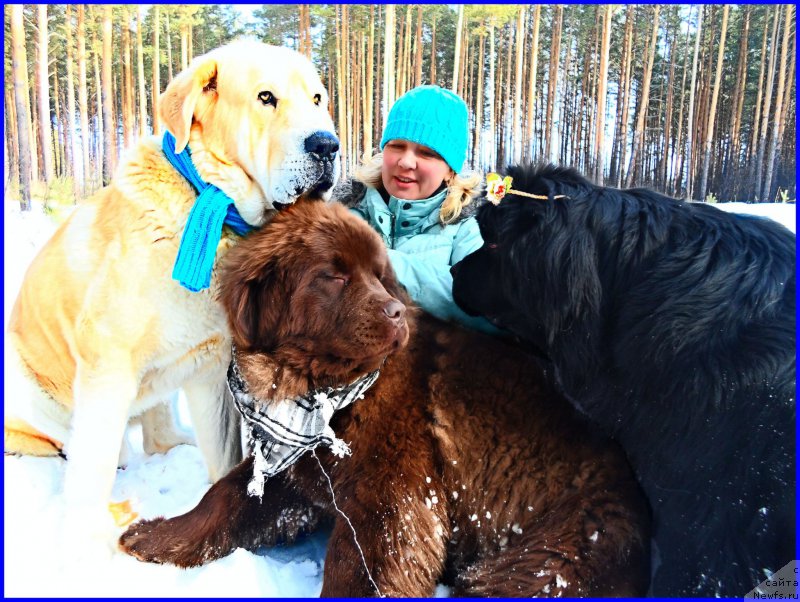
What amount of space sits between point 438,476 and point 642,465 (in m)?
0.61

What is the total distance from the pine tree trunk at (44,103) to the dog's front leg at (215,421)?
4.23 m

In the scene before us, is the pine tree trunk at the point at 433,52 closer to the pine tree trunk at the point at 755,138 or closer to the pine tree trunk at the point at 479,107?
the pine tree trunk at the point at 479,107

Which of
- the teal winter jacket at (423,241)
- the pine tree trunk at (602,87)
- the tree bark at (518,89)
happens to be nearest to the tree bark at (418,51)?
the tree bark at (518,89)

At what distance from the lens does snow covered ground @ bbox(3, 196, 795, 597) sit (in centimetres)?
155

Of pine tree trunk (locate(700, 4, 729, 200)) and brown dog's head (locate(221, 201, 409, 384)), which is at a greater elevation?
pine tree trunk (locate(700, 4, 729, 200))

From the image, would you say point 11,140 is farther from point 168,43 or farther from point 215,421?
point 215,421

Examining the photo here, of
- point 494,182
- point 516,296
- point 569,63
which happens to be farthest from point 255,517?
point 569,63

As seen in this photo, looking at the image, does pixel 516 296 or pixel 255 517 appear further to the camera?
pixel 255 517

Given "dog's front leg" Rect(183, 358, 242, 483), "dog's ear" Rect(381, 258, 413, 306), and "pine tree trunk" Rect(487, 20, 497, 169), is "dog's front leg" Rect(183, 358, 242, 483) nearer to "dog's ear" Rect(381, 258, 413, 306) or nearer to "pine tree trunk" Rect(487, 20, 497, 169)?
"dog's ear" Rect(381, 258, 413, 306)

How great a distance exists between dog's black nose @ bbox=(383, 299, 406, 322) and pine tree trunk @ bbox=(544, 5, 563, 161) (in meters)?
3.97

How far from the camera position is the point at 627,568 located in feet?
4.58

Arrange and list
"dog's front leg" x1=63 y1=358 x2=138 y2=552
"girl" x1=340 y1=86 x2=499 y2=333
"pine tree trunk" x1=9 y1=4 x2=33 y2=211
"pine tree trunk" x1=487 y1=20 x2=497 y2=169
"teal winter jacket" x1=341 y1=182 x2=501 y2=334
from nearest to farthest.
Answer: "dog's front leg" x1=63 y1=358 x2=138 y2=552, "teal winter jacket" x1=341 y1=182 x2=501 y2=334, "girl" x1=340 y1=86 x2=499 y2=333, "pine tree trunk" x1=9 y1=4 x2=33 y2=211, "pine tree trunk" x1=487 y1=20 x2=497 y2=169

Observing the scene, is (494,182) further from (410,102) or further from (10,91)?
(10,91)

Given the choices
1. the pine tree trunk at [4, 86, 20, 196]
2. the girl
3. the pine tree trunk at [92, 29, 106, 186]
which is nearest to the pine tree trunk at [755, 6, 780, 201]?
the girl
